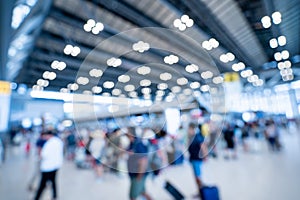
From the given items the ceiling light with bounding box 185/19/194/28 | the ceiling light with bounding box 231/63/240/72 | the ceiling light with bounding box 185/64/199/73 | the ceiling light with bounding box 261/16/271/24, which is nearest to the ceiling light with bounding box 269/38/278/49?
the ceiling light with bounding box 231/63/240/72

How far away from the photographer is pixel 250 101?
→ 18.6 metres

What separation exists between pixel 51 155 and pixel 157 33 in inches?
249

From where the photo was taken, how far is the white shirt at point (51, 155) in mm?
2773

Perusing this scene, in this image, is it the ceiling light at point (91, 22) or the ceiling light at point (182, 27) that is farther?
the ceiling light at point (91, 22)

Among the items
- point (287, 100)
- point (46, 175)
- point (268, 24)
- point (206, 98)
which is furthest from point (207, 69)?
point (287, 100)

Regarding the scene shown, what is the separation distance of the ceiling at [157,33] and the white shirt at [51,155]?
195 centimetres

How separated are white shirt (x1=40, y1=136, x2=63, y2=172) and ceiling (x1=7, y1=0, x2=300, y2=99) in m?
1.95

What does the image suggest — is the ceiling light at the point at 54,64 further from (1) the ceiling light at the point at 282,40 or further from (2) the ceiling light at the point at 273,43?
(1) the ceiling light at the point at 282,40

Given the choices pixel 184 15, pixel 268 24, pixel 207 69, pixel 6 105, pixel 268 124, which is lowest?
pixel 268 124

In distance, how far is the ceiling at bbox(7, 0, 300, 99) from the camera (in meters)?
5.30

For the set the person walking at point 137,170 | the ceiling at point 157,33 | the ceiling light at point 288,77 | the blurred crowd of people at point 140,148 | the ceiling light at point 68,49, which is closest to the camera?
the person walking at point 137,170

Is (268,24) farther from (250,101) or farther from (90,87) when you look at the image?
(250,101)

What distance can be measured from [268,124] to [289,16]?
3661 millimetres

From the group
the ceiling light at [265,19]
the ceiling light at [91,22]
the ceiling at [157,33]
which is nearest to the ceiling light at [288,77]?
the ceiling at [157,33]
